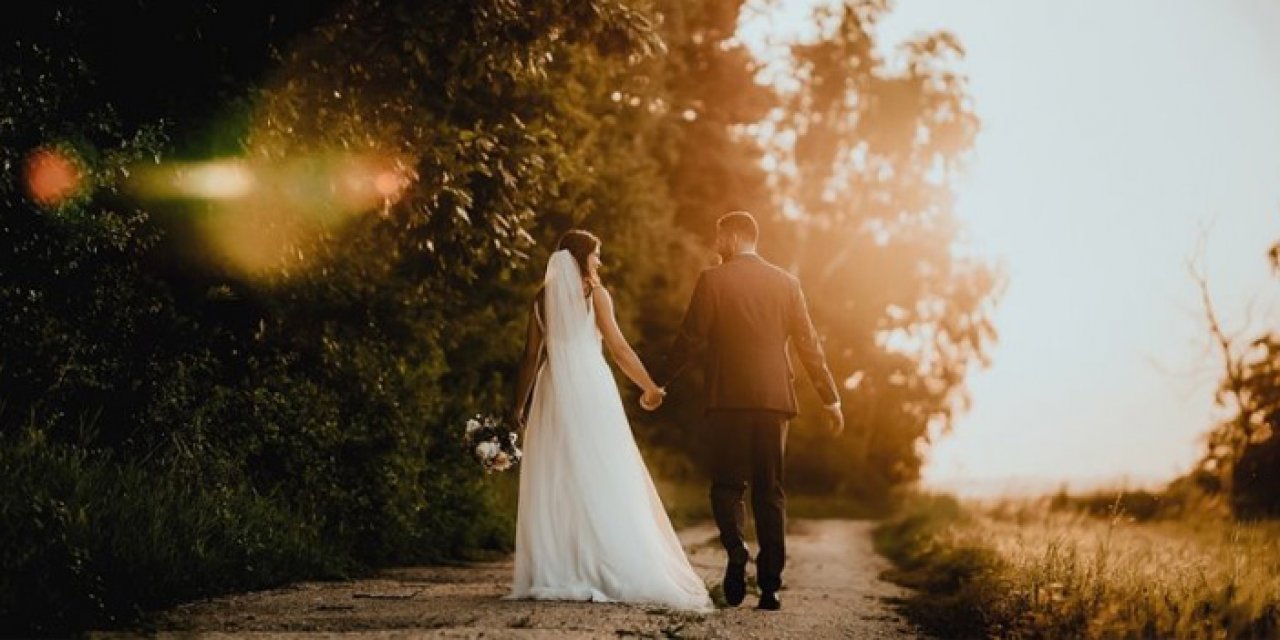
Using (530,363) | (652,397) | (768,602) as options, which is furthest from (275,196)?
(768,602)

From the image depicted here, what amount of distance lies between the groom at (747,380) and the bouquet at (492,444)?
1244 mm

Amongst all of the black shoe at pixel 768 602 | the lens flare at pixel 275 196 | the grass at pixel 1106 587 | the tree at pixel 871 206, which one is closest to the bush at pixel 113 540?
the lens flare at pixel 275 196

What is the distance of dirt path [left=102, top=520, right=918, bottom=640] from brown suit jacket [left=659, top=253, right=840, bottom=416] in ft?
4.81

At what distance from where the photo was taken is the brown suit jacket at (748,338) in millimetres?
8719

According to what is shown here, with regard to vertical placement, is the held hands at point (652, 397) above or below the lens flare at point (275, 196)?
below

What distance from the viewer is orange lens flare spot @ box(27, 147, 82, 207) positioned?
8406mm

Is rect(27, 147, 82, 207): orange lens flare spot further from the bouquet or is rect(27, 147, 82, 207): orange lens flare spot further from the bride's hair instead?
the bride's hair

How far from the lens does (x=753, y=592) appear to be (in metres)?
10.2

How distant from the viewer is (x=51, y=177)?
8.52m

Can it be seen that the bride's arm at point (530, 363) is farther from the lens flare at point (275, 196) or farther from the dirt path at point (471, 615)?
the lens flare at point (275, 196)

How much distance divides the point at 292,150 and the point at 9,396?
3.46 metres

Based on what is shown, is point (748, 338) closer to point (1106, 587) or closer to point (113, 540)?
point (1106, 587)

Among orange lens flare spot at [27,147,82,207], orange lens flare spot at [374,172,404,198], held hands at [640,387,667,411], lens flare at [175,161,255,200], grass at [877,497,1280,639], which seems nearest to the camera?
Answer: grass at [877,497,1280,639]

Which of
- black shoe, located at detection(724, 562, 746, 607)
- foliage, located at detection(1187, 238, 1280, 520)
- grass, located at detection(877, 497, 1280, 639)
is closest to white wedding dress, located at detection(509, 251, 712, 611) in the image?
black shoe, located at detection(724, 562, 746, 607)
